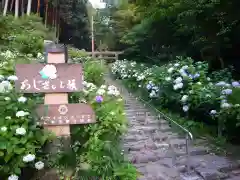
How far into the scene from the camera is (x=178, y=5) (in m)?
8.89

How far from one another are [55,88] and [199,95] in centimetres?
330

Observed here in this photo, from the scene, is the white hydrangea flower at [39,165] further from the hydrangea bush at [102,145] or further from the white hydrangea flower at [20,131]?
the hydrangea bush at [102,145]

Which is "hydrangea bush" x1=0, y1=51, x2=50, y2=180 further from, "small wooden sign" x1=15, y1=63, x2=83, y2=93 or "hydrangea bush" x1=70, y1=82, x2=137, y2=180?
"hydrangea bush" x1=70, y1=82, x2=137, y2=180

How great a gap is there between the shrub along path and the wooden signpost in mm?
1323

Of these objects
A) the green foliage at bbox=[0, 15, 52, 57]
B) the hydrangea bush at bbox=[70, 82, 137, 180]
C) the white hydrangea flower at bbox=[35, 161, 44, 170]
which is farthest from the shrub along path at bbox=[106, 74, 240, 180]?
the green foliage at bbox=[0, 15, 52, 57]

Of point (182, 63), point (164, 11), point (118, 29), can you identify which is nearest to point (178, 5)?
point (164, 11)

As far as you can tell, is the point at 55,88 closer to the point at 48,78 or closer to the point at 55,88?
the point at 55,88

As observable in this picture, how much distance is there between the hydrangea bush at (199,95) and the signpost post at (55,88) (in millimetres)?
2489

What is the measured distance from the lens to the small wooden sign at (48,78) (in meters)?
2.81

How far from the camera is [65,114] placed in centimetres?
281

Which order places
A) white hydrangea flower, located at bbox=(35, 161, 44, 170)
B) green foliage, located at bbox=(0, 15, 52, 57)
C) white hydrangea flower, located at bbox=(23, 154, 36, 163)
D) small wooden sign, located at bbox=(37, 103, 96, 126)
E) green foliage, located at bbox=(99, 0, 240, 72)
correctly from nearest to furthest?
white hydrangea flower, located at bbox=(23, 154, 36, 163), white hydrangea flower, located at bbox=(35, 161, 44, 170), small wooden sign, located at bbox=(37, 103, 96, 126), green foliage, located at bbox=(99, 0, 240, 72), green foliage, located at bbox=(0, 15, 52, 57)

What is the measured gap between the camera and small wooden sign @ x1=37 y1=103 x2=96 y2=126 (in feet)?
8.95

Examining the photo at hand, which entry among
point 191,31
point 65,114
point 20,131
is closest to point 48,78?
point 65,114

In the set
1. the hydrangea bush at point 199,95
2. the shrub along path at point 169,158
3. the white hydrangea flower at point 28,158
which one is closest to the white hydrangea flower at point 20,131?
the white hydrangea flower at point 28,158
